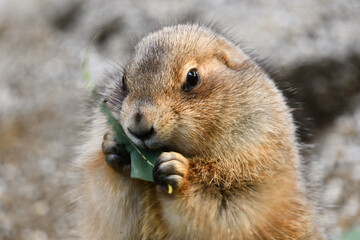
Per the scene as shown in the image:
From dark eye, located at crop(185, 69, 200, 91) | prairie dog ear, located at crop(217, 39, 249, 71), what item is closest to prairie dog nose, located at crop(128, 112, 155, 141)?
dark eye, located at crop(185, 69, 200, 91)

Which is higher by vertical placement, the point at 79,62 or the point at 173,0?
the point at 173,0

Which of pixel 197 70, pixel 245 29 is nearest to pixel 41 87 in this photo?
pixel 245 29

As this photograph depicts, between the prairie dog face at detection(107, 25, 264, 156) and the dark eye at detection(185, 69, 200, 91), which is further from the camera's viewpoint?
the dark eye at detection(185, 69, 200, 91)

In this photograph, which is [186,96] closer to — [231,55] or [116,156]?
[116,156]

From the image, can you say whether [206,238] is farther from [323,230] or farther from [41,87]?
[41,87]

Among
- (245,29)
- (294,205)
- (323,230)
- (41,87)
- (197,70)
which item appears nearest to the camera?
(197,70)

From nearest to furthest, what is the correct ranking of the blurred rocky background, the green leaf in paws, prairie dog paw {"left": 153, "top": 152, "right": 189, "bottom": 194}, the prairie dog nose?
the prairie dog nose, prairie dog paw {"left": 153, "top": 152, "right": 189, "bottom": 194}, the green leaf in paws, the blurred rocky background

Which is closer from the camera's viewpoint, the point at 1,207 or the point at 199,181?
the point at 199,181

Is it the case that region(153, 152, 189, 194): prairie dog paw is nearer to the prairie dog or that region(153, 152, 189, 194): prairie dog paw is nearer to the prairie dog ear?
the prairie dog
